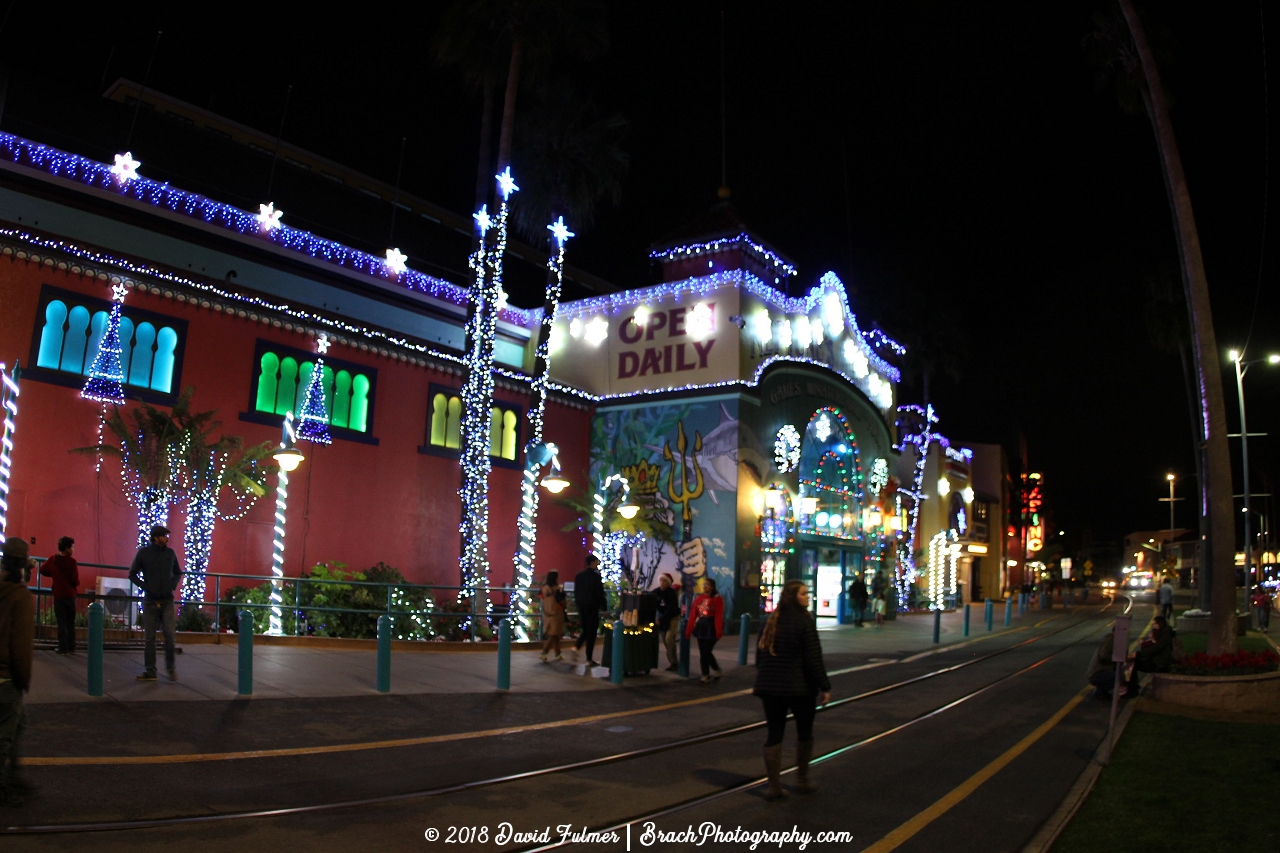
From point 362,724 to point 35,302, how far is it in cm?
1184

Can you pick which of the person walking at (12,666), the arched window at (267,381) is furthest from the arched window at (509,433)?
the person walking at (12,666)

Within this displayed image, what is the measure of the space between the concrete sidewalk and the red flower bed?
6.52m

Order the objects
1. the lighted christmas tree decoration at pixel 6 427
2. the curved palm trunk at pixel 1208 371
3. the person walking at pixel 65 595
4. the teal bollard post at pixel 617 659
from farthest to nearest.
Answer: the lighted christmas tree decoration at pixel 6 427, the curved palm trunk at pixel 1208 371, the teal bollard post at pixel 617 659, the person walking at pixel 65 595

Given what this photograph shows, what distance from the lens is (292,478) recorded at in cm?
2091

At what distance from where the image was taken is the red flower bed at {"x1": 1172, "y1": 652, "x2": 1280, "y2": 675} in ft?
46.0

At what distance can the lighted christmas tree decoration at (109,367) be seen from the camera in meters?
17.9

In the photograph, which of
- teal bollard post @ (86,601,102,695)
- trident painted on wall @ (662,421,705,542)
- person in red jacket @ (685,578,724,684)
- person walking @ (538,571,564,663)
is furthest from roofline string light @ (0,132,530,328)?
person in red jacket @ (685,578,724,684)

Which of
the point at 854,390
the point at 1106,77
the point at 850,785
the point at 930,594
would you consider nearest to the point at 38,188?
the point at 850,785

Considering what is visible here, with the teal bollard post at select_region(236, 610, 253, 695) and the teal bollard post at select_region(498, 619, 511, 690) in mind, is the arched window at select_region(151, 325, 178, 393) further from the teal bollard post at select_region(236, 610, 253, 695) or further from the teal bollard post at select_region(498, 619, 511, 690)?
the teal bollard post at select_region(498, 619, 511, 690)

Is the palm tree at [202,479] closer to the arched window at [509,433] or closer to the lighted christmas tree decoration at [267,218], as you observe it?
the lighted christmas tree decoration at [267,218]

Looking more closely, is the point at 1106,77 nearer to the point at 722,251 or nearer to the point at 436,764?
the point at 722,251

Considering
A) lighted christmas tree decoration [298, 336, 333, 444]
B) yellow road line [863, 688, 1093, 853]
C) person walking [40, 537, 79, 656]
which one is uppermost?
lighted christmas tree decoration [298, 336, 333, 444]

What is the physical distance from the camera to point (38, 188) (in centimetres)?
1925

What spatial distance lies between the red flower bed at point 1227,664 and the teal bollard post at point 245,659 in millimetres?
12789
